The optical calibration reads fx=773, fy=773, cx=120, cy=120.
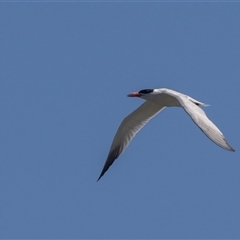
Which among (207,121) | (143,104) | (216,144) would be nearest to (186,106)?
(207,121)

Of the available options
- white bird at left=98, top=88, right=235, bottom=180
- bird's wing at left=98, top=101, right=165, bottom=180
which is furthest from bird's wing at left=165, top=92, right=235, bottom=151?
bird's wing at left=98, top=101, right=165, bottom=180

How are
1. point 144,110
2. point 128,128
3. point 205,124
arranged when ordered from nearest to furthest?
point 205,124 < point 144,110 < point 128,128

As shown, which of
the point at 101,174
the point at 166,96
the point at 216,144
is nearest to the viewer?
the point at 216,144

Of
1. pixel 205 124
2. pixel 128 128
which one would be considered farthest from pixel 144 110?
pixel 205 124

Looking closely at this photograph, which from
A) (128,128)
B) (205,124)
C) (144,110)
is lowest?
(205,124)

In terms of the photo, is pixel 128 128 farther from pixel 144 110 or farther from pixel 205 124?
pixel 205 124

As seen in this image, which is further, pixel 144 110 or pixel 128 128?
pixel 128 128

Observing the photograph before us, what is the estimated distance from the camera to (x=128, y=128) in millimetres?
18766

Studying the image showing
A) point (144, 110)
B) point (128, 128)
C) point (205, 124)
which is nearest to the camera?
point (205, 124)

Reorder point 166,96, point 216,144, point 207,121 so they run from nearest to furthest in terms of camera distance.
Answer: point 216,144 → point 207,121 → point 166,96

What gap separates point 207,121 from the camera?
14086mm

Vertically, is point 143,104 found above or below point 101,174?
above

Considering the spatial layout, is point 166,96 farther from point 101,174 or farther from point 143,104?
point 101,174

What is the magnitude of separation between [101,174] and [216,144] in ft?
19.4
